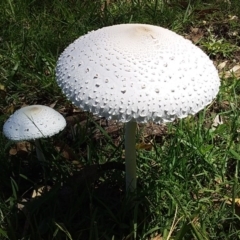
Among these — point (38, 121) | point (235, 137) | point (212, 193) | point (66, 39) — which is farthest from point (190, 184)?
point (66, 39)

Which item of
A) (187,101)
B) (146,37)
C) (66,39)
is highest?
(146,37)

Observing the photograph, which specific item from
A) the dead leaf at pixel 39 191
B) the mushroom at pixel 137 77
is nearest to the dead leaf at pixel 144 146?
the dead leaf at pixel 39 191

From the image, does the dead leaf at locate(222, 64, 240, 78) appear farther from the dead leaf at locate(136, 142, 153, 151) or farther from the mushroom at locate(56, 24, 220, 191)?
the mushroom at locate(56, 24, 220, 191)

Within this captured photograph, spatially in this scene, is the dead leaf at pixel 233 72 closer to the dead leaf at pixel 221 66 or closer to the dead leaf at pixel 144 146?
the dead leaf at pixel 221 66

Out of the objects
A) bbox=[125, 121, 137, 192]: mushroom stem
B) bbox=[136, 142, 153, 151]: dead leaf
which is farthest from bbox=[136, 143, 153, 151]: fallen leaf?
bbox=[125, 121, 137, 192]: mushroom stem

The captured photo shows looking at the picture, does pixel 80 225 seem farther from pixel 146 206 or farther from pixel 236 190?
pixel 236 190

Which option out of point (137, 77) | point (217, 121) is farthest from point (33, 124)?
point (217, 121)

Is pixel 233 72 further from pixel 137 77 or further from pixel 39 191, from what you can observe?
pixel 137 77
